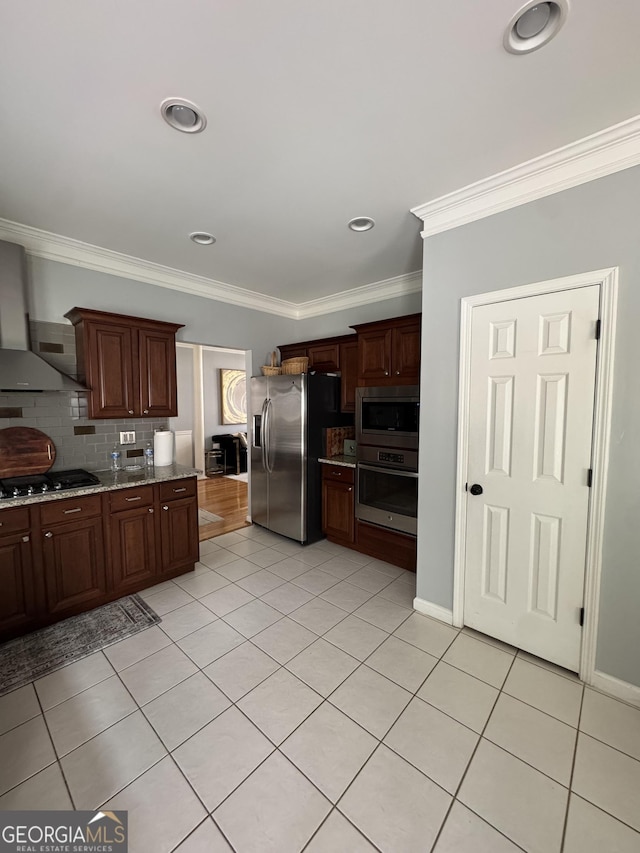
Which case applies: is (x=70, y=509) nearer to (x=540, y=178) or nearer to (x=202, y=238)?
(x=202, y=238)

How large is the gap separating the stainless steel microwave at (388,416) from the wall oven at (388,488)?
9 cm

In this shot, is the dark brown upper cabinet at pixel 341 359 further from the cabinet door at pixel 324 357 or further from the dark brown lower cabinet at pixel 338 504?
the dark brown lower cabinet at pixel 338 504

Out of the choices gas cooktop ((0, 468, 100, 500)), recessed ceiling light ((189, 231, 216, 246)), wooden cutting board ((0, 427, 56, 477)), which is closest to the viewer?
gas cooktop ((0, 468, 100, 500))

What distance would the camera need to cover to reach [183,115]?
1.56m

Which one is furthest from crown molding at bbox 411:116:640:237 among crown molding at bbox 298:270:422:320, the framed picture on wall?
the framed picture on wall

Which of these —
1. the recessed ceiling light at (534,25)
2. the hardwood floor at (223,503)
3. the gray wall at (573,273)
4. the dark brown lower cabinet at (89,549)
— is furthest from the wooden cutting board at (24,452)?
the recessed ceiling light at (534,25)

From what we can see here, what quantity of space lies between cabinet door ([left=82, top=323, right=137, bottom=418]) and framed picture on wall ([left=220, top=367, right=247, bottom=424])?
4279 mm

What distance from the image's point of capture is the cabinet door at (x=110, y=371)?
271 cm

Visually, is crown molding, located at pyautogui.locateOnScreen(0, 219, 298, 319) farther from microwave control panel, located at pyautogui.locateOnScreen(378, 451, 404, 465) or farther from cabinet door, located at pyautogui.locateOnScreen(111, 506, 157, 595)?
microwave control panel, located at pyautogui.locateOnScreen(378, 451, 404, 465)

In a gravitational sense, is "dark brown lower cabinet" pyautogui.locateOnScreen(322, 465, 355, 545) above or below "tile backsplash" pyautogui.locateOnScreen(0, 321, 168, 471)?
below

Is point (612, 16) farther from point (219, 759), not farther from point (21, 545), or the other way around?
point (21, 545)

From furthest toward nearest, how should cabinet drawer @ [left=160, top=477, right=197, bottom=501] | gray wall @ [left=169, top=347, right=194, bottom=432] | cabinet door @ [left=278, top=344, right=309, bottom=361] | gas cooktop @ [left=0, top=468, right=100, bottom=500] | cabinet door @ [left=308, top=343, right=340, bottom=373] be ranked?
gray wall @ [left=169, top=347, right=194, bottom=432] < cabinet door @ [left=278, top=344, right=309, bottom=361] < cabinet door @ [left=308, top=343, right=340, bottom=373] < cabinet drawer @ [left=160, top=477, right=197, bottom=501] < gas cooktop @ [left=0, top=468, right=100, bottom=500]

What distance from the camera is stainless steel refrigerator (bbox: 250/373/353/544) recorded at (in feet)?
11.9

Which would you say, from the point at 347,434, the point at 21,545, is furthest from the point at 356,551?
the point at 21,545
